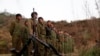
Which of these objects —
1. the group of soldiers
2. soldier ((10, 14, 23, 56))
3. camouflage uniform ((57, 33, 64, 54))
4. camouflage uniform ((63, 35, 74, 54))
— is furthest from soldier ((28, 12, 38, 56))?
camouflage uniform ((63, 35, 74, 54))

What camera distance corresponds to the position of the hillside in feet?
53.3

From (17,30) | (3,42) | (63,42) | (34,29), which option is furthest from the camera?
(3,42)

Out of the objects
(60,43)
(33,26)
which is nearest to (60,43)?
(60,43)

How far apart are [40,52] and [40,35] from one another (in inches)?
23.7

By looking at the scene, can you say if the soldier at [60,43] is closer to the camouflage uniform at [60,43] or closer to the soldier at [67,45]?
the camouflage uniform at [60,43]

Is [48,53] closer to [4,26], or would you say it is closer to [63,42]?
[63,42]

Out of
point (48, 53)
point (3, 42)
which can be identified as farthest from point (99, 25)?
point (3, 42)

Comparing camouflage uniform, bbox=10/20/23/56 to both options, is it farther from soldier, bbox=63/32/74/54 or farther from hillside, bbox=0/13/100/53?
soldier, bbox=63/32/74/54

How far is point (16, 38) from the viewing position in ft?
53.8

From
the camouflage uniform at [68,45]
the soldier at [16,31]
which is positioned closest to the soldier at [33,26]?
the soldier at [16,31]

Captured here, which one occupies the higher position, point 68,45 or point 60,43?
point 60,43

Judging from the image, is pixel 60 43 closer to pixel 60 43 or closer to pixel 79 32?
pixel 60 43

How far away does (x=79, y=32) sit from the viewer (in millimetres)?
31094

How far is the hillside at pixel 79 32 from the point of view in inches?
640
